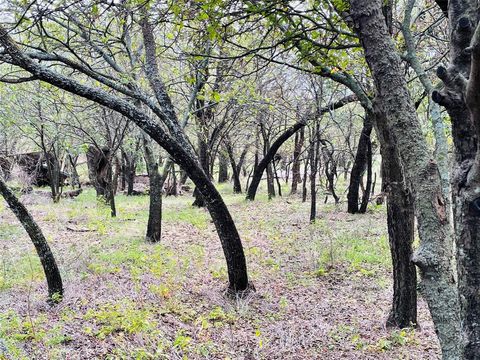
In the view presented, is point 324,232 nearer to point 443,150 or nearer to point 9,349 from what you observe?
point 443,150

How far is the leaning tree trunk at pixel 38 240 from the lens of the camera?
15.0 feet

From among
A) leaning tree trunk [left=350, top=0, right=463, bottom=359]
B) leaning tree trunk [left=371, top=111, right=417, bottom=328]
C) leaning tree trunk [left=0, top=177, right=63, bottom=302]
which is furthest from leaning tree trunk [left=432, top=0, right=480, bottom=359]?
leaning tree trunk [left=0, top=177, right=63, bottom=302]

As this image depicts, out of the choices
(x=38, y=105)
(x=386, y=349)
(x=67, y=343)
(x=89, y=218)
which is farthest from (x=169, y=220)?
(x=386, y=349)

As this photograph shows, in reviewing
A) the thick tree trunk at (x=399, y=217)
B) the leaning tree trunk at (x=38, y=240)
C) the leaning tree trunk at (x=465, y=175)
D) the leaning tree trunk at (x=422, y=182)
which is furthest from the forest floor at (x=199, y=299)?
the leaning tree trunk at (x=465, y=175)

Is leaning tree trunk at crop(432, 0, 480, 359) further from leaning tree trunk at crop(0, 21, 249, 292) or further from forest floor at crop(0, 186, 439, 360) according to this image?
leaning tree trunk at crop(0, 21, 249, 292)

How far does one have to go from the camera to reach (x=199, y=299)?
5.76 metres

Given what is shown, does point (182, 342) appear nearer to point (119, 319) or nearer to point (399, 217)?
point (119, 319)

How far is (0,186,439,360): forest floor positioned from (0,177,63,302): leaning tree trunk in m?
0.22

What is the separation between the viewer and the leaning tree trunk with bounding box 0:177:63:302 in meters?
4.56

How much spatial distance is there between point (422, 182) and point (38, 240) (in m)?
4.65

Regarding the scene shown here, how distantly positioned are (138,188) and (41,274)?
15.2 metres

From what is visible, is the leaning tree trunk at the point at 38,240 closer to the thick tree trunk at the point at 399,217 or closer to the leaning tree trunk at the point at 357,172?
the thick tree trunk at the point at 399,217

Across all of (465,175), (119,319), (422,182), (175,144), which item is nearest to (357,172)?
(175,144)

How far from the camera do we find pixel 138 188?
847 inches
